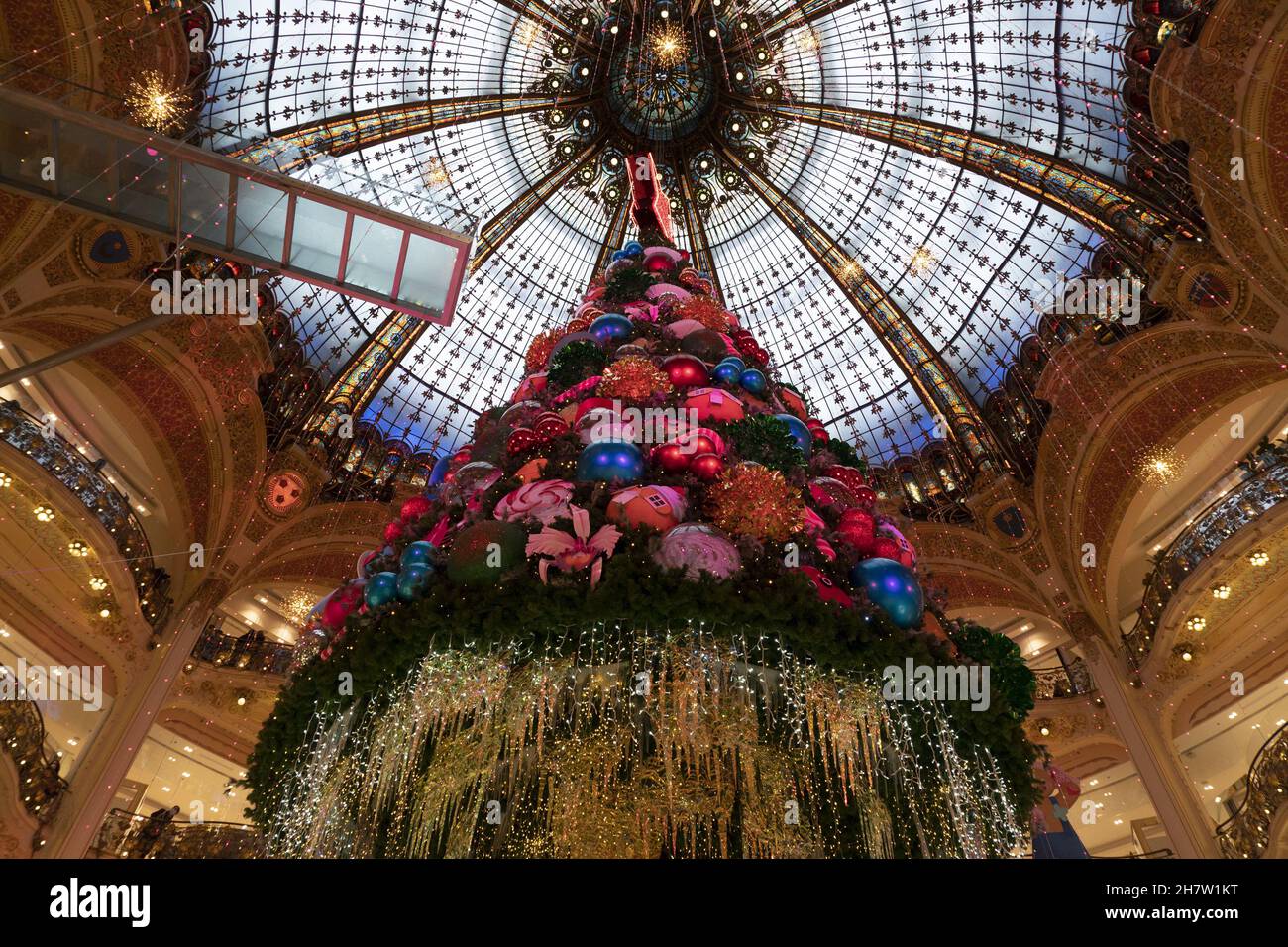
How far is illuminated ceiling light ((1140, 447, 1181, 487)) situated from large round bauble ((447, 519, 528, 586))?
12.4 metres

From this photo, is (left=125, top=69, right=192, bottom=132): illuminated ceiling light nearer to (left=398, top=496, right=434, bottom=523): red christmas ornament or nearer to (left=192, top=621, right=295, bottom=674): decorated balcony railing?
(left=398, top=496, right=434, bottom=523): red christmas ornament

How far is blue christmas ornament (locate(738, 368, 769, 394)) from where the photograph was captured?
527 centimetres

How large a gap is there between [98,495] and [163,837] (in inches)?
217

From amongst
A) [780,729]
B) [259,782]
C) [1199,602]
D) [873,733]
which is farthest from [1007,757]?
[1199,602]

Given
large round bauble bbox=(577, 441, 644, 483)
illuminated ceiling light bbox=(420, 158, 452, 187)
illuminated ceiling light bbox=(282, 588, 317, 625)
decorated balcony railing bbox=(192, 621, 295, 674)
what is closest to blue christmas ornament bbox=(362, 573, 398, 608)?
large round bauble bbox=(577, 441, 644, 483)

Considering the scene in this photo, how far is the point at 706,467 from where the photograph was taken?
13.0ft

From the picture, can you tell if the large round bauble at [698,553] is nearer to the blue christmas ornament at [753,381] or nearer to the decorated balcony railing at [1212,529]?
the blue christmas ornament at [753,381]

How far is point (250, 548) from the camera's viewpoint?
12.9m

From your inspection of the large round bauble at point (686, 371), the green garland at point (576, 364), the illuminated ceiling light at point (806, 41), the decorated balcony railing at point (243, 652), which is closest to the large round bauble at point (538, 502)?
the large round bauble at point (686, 371)

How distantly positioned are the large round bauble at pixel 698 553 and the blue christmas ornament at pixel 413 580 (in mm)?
1163

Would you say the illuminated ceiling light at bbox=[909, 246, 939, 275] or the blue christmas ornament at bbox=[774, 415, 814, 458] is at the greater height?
the illuminated ceiling light at bbox=[909, 246, 939, 275]

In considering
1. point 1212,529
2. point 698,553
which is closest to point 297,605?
point 698,553
